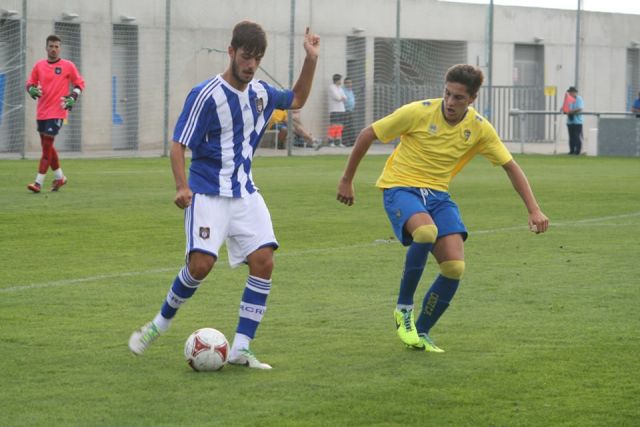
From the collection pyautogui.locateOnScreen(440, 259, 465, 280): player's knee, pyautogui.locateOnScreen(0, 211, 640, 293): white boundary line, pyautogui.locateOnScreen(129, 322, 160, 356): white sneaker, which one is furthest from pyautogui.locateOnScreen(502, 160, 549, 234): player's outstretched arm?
pyautogui.locateOnScreen(0, 211, 640, 293): white boundary line

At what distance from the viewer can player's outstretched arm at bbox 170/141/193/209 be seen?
636 centimetres

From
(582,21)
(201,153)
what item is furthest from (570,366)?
(582,21)

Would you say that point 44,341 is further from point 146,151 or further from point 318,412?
point 146,151

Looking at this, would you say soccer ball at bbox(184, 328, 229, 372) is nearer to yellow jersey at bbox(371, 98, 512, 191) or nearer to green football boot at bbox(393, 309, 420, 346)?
green football boot at bbox(393, 309, 420, 346)

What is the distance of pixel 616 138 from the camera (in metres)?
32.1

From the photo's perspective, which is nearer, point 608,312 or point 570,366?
point 570,366

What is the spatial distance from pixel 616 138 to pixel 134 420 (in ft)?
92.0

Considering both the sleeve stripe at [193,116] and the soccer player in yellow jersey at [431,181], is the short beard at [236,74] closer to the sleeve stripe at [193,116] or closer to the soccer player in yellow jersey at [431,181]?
the sleeve stripe at [193,116]

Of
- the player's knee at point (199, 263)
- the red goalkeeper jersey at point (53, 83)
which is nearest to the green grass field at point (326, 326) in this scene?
the player's knee at point (199, 263)

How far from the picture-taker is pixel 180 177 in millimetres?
6445

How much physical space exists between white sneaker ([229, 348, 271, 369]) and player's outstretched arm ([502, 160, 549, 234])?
5.74ft

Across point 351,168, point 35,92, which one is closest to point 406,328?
point 351,168

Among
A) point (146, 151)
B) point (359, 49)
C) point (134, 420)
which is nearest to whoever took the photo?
point (134, 420)

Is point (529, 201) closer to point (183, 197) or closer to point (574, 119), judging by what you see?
point (183, 197)
